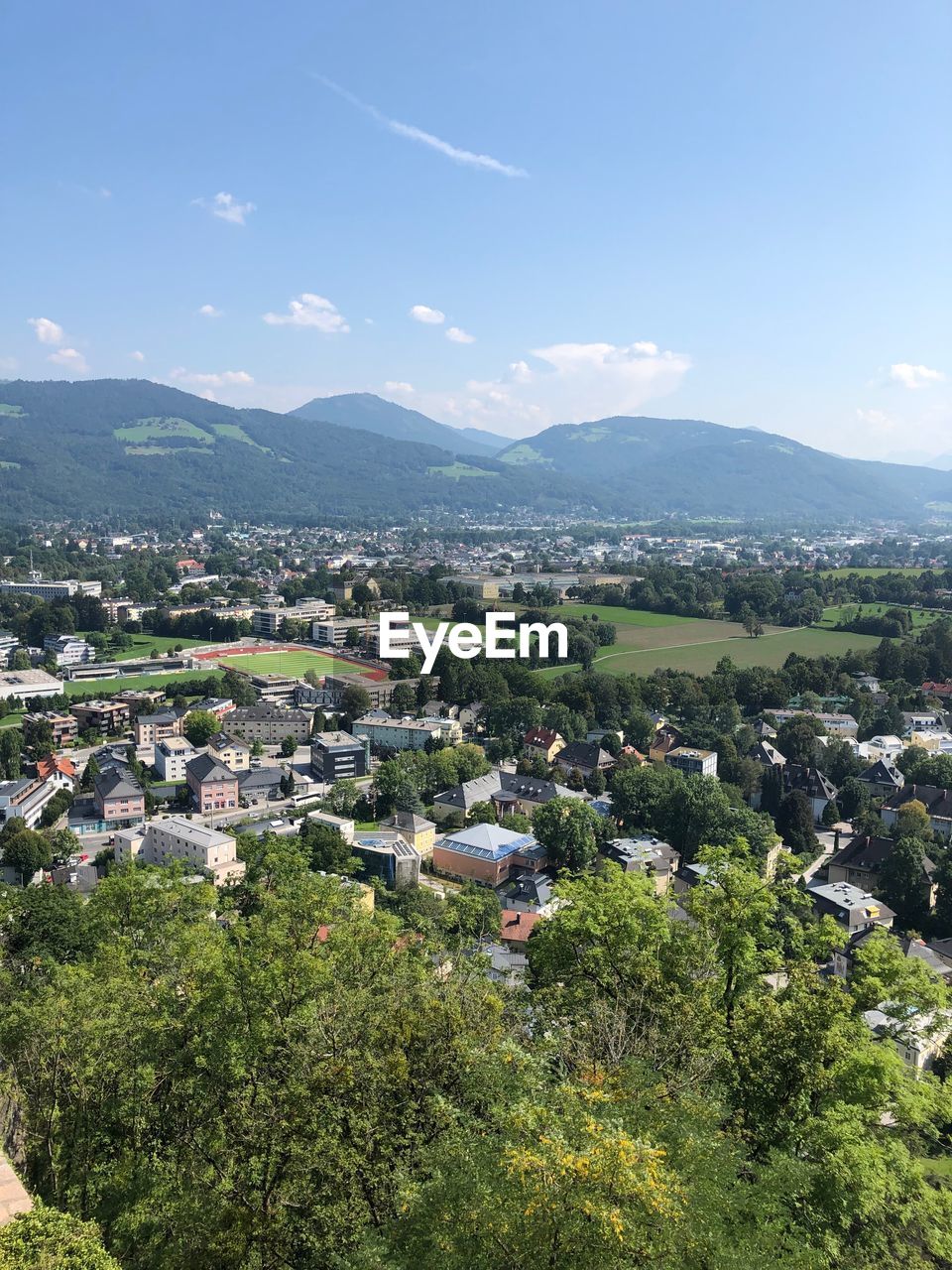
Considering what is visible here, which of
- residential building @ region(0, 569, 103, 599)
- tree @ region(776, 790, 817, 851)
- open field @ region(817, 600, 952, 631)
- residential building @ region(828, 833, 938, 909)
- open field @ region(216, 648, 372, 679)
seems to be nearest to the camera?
residential building @ region(828, 833, 938, 909)

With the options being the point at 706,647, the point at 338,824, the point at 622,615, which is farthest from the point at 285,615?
the point at 338,824

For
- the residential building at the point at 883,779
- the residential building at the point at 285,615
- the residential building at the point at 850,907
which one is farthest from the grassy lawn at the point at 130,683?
the residential building at the point at 850,907

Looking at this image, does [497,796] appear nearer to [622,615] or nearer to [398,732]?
[398,732]

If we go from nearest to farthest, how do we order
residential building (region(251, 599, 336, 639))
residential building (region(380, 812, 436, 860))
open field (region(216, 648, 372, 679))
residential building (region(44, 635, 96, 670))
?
residential building (region(380, 812, 436, 860))
open field (region(216, 648, 372, 679))
residential building (region(44, 635, 96, 670))
residential building (region(251, 599, 336, 639))

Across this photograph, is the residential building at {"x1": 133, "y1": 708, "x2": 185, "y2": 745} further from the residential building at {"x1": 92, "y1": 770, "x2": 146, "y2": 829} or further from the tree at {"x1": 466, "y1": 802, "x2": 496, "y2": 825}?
the tree at {"x1": 466, "y1": 802, "x2": 496, "y2": 825}

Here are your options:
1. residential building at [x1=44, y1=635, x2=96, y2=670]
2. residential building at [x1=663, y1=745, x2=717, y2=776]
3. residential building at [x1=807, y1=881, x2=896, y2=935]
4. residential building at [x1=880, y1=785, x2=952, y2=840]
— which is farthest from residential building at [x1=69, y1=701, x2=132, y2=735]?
residential building at [x1=880, y1=785, x2=952, y2=840]

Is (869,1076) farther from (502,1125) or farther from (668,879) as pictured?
(668,879)

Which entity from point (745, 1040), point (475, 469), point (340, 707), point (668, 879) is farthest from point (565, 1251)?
point (475, 469)
